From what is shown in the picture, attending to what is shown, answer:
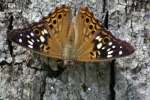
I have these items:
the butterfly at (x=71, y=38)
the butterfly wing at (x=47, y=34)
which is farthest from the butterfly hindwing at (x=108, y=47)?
the butterfly wing at (x=47, y=34)

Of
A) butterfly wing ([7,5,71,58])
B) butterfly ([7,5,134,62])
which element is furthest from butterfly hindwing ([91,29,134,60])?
butterfly wing ([7,5,71,58])

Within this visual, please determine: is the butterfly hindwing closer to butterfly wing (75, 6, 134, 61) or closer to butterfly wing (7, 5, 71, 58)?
butterfly wing (75, 6, 134, 61)

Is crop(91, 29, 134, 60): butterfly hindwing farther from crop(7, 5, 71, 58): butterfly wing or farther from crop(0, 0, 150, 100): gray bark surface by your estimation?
crop(7, 5, 71, 58): butterfly wing

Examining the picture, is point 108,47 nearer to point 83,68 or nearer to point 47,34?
point 83,68

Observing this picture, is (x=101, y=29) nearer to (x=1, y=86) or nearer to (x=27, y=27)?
(x=27, y=27)

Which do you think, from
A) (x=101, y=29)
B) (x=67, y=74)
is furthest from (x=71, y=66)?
(x=101, y=29)
